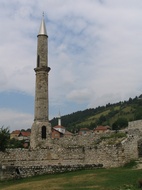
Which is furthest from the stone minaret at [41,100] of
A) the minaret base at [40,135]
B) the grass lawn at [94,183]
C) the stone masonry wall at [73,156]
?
the grass lawn at [94,183]

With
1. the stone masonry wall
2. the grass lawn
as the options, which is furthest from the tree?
the grass lawn

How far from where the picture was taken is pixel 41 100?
3581 cm

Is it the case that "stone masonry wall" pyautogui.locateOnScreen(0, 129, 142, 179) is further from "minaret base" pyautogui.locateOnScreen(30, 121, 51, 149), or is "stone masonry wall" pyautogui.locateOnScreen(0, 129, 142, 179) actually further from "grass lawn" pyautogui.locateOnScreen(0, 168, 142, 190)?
"grass lawn" pyautogui.locateOnScreen(0, 168, 142, 190)

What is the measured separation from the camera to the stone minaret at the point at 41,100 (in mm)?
34969

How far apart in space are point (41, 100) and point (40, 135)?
12.9 ft

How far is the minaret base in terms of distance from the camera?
A: 114 feet

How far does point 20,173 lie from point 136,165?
821 centimetres

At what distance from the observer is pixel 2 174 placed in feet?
67.1

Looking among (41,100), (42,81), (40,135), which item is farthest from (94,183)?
(42,81)

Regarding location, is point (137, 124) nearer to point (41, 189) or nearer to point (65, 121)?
point (41, 189)

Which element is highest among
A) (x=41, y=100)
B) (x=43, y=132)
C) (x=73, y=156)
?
(x=41, y=100)

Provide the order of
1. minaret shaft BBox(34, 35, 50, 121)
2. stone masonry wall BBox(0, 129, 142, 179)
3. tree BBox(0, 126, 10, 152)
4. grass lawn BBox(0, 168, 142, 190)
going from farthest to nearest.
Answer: minaret shaft BBox(34, 35, 50, 121) < tree BBox(0, 126, 10, 152) < stone masonry wall BBox(0, 129, 142, 179) < grass lawn BBox(0, 168, 142, 190)

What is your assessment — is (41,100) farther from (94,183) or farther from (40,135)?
(94,183)

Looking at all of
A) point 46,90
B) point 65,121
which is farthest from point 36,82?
point 65,121
